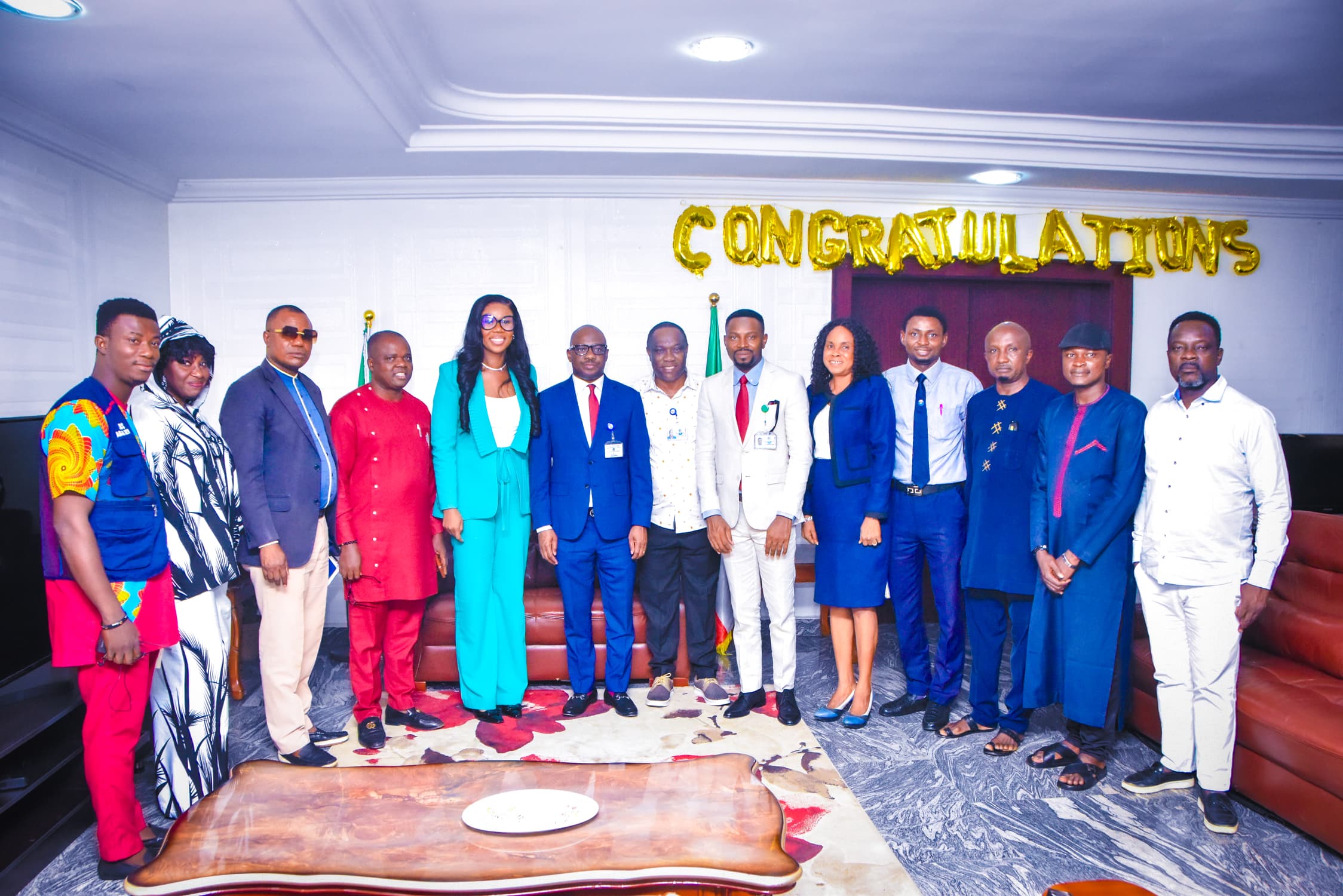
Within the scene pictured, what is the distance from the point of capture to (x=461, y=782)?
1976mm

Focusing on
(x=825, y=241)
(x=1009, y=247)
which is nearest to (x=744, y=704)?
(x=825, y=241)

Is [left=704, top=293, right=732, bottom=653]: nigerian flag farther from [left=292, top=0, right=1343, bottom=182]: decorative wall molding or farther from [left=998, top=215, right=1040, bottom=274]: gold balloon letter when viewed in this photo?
[left=998, top=215, right=1040, bottom=274]: gold balloon letter

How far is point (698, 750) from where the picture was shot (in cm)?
308

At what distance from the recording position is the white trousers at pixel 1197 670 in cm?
265

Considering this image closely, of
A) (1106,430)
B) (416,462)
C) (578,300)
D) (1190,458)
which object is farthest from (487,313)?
(1190,458)

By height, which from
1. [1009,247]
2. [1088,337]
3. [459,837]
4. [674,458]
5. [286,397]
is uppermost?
[1009,247]

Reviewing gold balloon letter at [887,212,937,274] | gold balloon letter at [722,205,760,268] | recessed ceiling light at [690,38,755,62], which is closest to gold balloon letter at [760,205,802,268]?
gold balloon letter at [722,205,760,268]

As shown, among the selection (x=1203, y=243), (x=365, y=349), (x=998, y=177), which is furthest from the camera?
(x=1203, y=243)

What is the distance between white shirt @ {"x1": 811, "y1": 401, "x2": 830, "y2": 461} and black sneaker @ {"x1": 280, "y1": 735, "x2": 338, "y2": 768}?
2182 millimetres

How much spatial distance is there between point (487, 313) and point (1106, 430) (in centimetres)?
233

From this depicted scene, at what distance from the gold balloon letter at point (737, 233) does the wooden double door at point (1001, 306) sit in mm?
674

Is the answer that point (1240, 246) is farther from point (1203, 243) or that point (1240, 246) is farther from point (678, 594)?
point (678, 594)

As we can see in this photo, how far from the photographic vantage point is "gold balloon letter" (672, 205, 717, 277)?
482 cm

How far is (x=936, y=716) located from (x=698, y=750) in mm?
1019
